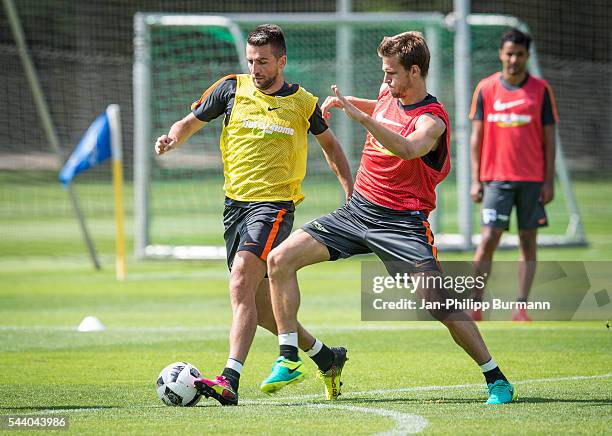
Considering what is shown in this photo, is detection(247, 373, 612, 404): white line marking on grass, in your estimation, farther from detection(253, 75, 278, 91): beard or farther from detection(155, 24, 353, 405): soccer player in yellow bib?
detection(253, 75, 278, 91): beard

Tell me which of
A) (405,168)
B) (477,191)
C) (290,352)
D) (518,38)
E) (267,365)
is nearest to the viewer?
(290,352)

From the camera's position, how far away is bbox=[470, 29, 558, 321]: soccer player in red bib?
37.6 ft

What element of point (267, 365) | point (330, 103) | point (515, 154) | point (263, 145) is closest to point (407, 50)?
point (330, 103)

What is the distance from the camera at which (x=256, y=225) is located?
7605 mm

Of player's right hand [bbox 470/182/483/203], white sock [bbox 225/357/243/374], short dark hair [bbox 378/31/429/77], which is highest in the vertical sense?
short dark hair [bbox 378/31/429/77]

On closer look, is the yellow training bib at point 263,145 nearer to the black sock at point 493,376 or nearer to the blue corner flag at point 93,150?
the black sock at point 493,376

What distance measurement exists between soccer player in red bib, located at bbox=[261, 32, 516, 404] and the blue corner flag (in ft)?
30.4

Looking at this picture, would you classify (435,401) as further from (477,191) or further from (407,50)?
(477,191)

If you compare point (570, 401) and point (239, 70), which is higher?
point (570, 401)

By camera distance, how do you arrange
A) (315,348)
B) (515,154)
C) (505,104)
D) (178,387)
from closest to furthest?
(178,387) < (315,348) < (515,154) < (505,104)

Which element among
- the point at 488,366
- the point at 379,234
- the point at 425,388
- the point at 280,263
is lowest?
the point at 425,388

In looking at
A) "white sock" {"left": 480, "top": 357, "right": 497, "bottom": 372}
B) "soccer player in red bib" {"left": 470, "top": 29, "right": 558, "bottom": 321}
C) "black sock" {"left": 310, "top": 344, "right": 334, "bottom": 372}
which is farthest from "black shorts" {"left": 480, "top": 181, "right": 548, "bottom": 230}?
"white sock" {"left": 480, "top": 357, "right": 497, "bottom": 372}

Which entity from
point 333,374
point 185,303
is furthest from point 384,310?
point 333,374

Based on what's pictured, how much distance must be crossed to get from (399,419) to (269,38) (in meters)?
2.70
